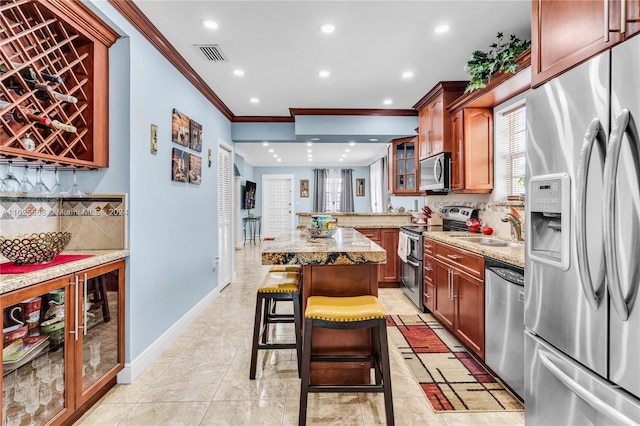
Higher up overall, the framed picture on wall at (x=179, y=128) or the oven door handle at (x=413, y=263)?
the framed picture on wall at (x=179, y=128)

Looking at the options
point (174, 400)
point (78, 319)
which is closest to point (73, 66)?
point (78, 319)

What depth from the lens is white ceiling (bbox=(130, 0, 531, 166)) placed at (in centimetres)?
227

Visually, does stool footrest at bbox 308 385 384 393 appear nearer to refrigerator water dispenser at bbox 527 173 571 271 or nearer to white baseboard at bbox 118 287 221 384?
→ refrigerator water dispenser at bbox 527 173 571 271

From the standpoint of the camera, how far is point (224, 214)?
476 cm

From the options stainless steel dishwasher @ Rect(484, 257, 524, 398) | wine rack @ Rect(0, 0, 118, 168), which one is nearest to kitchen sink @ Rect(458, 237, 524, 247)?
stainless steel dishwasher @ Rect(484, 257, 524, 398)

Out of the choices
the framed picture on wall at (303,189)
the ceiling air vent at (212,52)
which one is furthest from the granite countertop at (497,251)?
the framed picture on wall at (303,189)

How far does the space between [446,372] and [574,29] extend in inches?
86.0

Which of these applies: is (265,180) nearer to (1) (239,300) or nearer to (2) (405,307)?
(1) (239,300)

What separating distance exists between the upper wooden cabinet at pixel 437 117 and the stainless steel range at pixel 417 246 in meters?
0.78

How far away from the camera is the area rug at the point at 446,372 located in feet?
6.50

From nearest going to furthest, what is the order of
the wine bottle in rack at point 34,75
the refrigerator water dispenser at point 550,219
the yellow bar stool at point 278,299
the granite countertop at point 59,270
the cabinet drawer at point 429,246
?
the refrigerator water dispenser at point 550,219 < the granite countertop at point 59,270 < the wine bottle in rack at point 34,75 < the yellow bar stool at point 278,299 < the cabinet drawer at point 429,246

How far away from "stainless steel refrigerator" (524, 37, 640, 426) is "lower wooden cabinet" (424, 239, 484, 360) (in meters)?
0.96

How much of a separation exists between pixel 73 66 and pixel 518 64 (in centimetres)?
314

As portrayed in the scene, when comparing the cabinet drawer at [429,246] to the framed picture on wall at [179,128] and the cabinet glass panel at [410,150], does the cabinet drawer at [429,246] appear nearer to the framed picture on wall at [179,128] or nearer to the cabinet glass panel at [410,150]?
the cabinet glass panel at [410,150]
